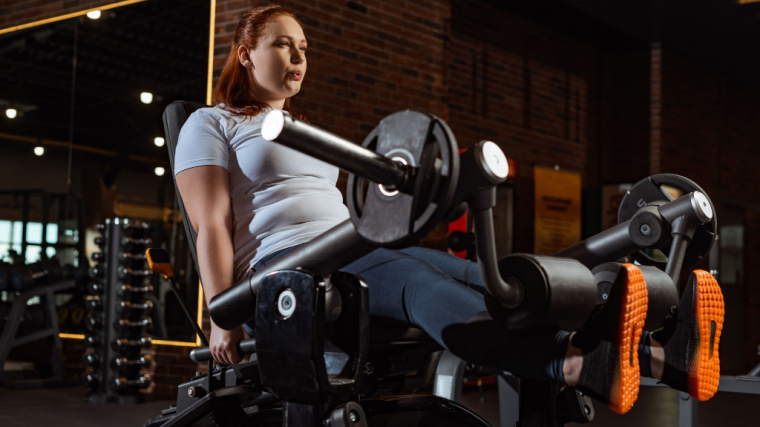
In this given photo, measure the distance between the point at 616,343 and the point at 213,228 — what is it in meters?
0.76

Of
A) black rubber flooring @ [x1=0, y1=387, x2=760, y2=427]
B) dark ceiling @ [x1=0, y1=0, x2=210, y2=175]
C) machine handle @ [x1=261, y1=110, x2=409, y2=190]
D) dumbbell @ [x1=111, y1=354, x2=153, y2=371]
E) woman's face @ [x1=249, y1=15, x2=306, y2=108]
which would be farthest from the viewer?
dark ceiling @ [x1=0, y1=0, x2=210, y2=175]

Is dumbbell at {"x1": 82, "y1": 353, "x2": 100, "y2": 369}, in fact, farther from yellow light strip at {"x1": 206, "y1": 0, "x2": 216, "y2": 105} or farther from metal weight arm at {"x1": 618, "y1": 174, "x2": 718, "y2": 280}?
metal weight arm at {"x1": 618, "y1": 174, "x2": 718, "y2": 280}

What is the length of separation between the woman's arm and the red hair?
0.20 m

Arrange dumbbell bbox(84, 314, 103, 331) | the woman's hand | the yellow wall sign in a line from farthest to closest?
1. the yellow wall sign
2. dumbbell bbox(84, 314, 103, 331)
3. the woman's hand

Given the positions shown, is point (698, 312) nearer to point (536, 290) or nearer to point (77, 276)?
point (536, 290)

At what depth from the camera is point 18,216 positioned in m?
5.96

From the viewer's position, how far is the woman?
117 centimetres

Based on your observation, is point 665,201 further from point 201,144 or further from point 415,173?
point 201,144

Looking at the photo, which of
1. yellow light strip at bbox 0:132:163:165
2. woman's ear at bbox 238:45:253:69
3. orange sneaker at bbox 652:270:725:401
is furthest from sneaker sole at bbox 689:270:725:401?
yellow light strip at bbox 0:132:163:165

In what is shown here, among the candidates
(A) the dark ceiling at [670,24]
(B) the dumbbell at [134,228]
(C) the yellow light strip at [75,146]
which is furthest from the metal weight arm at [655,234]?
(A) the dark ceiling at [670,24]

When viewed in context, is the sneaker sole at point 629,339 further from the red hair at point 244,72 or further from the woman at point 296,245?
the red hair at point 244,72

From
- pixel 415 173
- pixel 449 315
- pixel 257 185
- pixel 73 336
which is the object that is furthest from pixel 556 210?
pixel 415 173

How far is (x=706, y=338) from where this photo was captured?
133cm

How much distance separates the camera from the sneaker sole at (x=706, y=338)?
4.28ft
